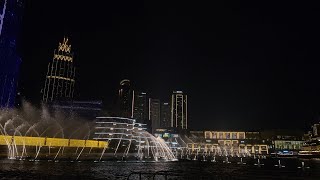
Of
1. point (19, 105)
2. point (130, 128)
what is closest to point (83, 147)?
point (130, 128)

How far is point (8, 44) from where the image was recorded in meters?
101

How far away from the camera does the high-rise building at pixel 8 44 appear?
320 feet

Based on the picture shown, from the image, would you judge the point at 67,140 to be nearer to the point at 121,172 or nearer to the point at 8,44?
the point at 8,44

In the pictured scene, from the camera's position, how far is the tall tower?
188 m

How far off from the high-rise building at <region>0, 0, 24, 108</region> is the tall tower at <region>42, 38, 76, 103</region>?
254ft

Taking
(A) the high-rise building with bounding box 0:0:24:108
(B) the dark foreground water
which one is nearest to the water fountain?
(A) the high-rise building with bounding box 0:0:24:108

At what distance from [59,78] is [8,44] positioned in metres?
94.2

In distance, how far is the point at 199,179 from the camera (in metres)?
20.8

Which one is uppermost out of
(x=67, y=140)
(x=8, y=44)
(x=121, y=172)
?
(x=8, y=44)

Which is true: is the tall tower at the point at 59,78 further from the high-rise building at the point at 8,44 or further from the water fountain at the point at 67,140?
the high-rise building at the point at 8,44

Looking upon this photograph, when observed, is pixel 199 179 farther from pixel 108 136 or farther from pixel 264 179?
pixel 108 136

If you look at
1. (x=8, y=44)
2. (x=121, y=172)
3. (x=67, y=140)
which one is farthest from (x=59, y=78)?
(x=121, y=172)

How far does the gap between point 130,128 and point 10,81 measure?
49.3 metres

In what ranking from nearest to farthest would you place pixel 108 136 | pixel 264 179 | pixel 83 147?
1. pixel 264 179
2. pixel 83 147
3. pixel 108 136
